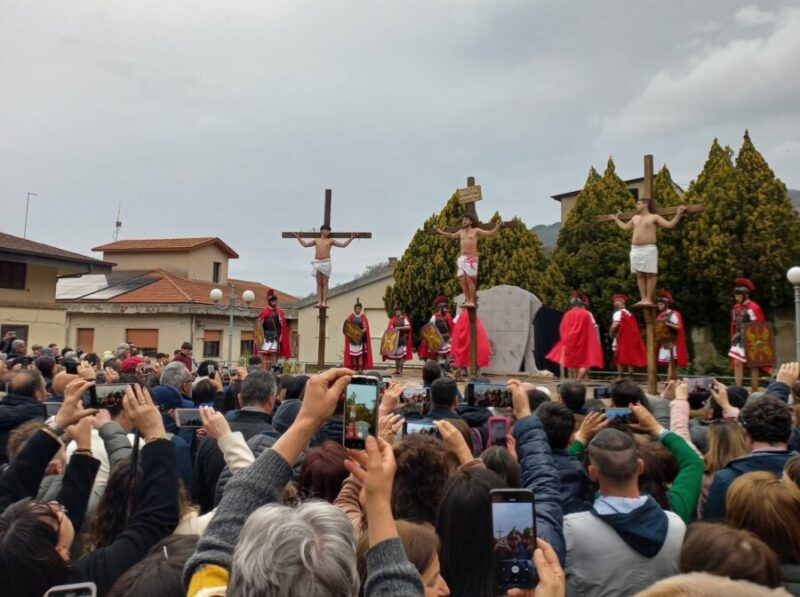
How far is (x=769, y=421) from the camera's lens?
141 inches

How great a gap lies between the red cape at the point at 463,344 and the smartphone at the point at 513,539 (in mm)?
13397

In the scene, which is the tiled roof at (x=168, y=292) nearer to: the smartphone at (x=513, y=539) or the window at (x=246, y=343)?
the window at (x=246, y=343)

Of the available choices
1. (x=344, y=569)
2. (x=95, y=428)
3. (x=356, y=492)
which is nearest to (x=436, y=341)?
(x=95, y=428)

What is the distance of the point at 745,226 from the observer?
2333 centimetres

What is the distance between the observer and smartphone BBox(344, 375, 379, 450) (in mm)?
2238

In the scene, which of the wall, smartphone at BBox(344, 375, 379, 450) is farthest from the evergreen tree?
smartphone at BBox(344, 375, 379, 450)

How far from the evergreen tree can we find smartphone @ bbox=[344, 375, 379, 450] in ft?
78.8

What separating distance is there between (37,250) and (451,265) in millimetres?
15423

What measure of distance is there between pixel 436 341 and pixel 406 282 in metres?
11.3

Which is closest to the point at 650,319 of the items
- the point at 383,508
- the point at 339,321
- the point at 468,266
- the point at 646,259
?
the point at 646,259

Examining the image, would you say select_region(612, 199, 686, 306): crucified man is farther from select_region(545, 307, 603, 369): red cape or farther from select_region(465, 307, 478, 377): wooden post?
select_region(465, 307, 478, 377): wooden post

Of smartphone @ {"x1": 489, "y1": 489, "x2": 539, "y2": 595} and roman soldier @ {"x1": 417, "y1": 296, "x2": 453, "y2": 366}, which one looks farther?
roman soldier @ {"x1": 417, "y1": 296, "x2": 453, "y2": 366}

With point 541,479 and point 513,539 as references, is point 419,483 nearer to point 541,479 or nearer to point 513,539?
point 541,479

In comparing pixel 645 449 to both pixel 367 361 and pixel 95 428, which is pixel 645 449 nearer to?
pixel 95 428
